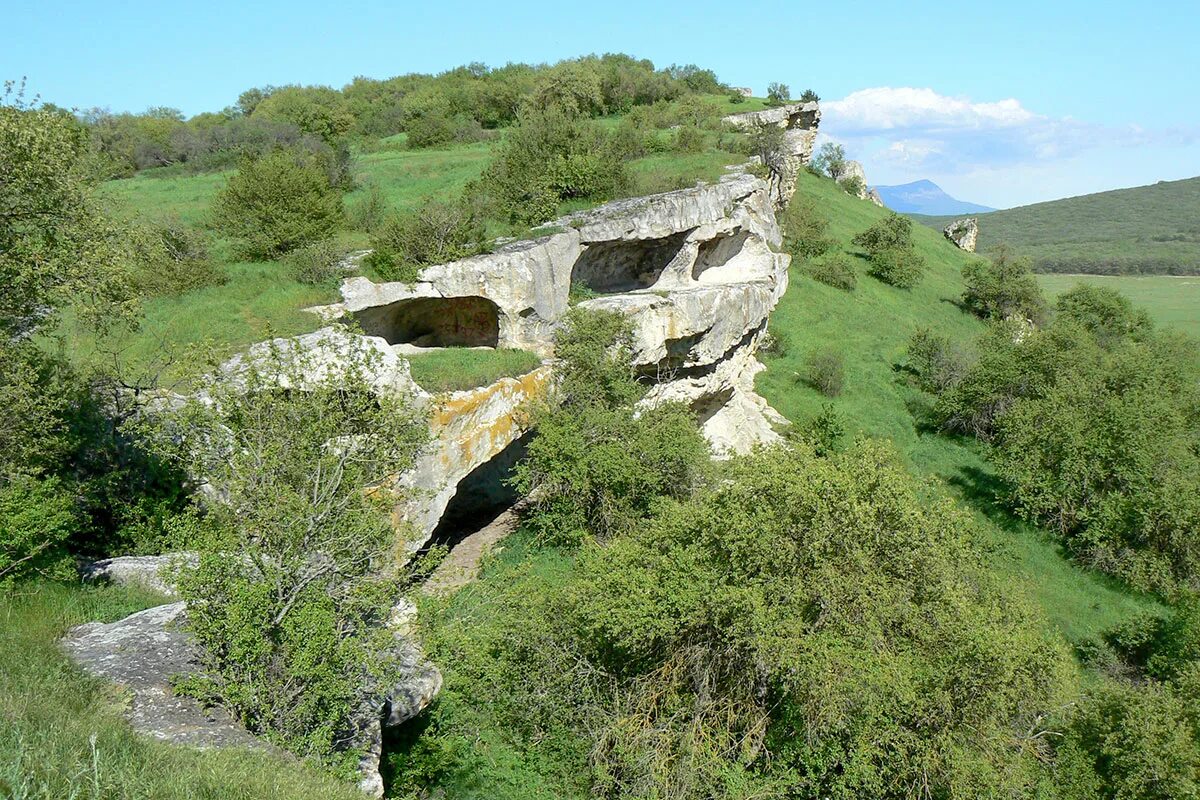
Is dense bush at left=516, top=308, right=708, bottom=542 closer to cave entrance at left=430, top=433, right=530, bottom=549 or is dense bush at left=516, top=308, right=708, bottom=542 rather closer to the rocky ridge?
the rocky ridge

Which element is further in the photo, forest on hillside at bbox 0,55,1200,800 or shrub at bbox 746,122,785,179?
shrub at bbox 746,122,785,179

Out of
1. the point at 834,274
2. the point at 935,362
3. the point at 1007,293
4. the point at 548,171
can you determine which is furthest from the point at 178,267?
the point at 1007,293

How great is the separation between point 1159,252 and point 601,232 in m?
141

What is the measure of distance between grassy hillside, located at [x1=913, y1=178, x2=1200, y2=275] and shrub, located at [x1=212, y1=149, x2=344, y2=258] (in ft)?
371

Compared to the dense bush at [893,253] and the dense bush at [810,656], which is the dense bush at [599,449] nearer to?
the dense bush at [810,656]

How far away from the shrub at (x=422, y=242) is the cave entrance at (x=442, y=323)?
1.04 meters

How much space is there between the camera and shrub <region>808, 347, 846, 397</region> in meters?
29.0

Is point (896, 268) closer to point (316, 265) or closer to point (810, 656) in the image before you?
point (316, 265)

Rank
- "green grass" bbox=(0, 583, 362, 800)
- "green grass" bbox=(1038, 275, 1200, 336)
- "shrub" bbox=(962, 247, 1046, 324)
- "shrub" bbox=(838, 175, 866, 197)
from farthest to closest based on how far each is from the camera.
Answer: "green grass" bbox=(1038, 275, 1200, 336) < "shrub" bbox=(838, 175, 866, 197) < "shrub" bbox=(962, 247, 1046, 324) < "green grass" bbox=(0, 583, 362, 800)

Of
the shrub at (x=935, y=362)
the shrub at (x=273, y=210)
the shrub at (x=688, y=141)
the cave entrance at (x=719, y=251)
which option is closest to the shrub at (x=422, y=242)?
the shrub at (x=273, y=210)

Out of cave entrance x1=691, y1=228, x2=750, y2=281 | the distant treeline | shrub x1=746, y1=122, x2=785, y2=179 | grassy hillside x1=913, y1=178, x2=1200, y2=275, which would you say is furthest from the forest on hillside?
grassy hillside x1=913, y1=178, x2=1200, y2=275

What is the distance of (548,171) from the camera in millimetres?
24469

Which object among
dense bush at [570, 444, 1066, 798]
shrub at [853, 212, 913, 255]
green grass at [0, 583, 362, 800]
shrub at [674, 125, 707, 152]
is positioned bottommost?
dense bush at [570, 444, 1066, 798]

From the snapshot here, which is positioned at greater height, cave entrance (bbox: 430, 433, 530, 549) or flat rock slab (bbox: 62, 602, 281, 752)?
flat rock slab (bbox: 62, 602, 281, 752)
